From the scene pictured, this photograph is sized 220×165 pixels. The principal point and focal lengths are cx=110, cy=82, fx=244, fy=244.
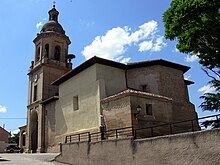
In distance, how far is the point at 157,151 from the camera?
11.4 m

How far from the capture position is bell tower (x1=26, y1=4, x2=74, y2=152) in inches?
1219

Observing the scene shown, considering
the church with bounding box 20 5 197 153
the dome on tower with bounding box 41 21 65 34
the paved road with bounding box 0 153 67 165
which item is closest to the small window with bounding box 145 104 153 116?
the church with bounding box 20 5 197 153

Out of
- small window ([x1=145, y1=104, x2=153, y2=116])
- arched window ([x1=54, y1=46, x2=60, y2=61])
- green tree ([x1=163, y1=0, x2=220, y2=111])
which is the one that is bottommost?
small window ([x1=145, y1=104, x2=153, y2=116])

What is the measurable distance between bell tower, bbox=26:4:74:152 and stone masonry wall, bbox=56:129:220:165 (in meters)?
15.3

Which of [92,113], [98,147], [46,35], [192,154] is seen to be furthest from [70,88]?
[192,154]

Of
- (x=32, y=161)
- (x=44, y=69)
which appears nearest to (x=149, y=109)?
(x=32, y=161)

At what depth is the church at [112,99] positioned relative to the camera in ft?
57.0

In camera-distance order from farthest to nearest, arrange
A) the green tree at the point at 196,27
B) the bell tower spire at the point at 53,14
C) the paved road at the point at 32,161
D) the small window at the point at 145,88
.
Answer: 1. the bell tower spire at the point at 53,14
2. the small window at the point at 145,88
3. the paved road at the point at 32,161
4. the green tree at the point at 196,27

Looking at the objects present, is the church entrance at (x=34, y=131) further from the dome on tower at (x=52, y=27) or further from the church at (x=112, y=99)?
the dome on tower at (x=52, y=27)

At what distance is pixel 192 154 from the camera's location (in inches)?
390

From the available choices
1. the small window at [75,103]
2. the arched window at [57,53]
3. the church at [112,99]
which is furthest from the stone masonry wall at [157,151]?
the arched window at [57,53]

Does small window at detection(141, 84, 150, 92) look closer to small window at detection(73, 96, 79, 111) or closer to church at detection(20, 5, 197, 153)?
church at detection(20, 5, 197, 153)

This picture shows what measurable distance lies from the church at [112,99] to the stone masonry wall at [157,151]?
103 inches

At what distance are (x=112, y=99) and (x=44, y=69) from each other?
52.4ft
